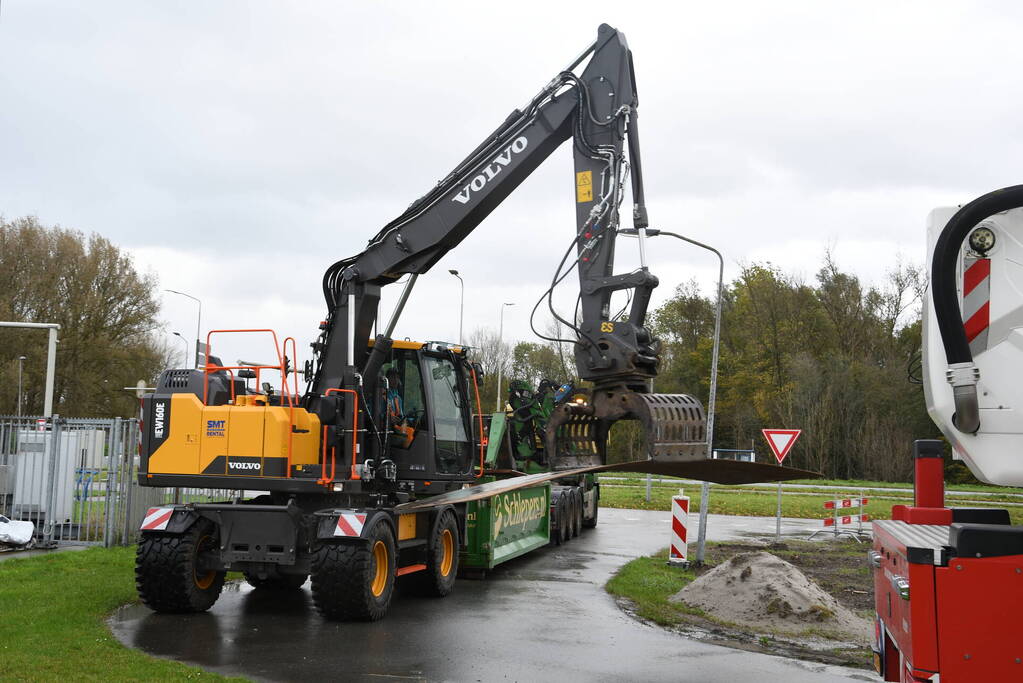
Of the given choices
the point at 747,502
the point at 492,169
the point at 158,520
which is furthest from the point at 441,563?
the point at 747,502

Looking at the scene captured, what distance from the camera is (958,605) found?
13.8 ft

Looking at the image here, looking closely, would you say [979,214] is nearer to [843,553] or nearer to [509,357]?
[843,553]

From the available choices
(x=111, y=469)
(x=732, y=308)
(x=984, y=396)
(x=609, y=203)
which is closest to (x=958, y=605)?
(x=984, y=396)

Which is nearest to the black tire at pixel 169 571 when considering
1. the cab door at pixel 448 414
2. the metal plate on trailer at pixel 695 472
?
the cab door at pixel 448 414

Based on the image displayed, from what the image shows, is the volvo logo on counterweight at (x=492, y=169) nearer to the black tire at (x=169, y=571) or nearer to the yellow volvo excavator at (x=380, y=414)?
the yellow volvo excavator at (x=380, y=414)

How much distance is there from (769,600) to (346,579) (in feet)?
15.3

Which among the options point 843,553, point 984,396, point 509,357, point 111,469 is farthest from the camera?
point 509,357

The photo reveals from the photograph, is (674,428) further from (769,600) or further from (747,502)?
(747,502)

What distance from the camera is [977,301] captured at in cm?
480

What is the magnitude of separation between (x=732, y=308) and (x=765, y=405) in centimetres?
723

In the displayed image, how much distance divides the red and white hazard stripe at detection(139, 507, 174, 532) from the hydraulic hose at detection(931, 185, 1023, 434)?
8.20 m

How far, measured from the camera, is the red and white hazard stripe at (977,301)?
476 cm

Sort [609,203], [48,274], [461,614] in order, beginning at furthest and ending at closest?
[48,274]
[461,614]
[609,203]

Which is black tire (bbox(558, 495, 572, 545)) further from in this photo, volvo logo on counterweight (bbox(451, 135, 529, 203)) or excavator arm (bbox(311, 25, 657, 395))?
volvo logo on counterweight (bbox(451, 135, 529, 203))
